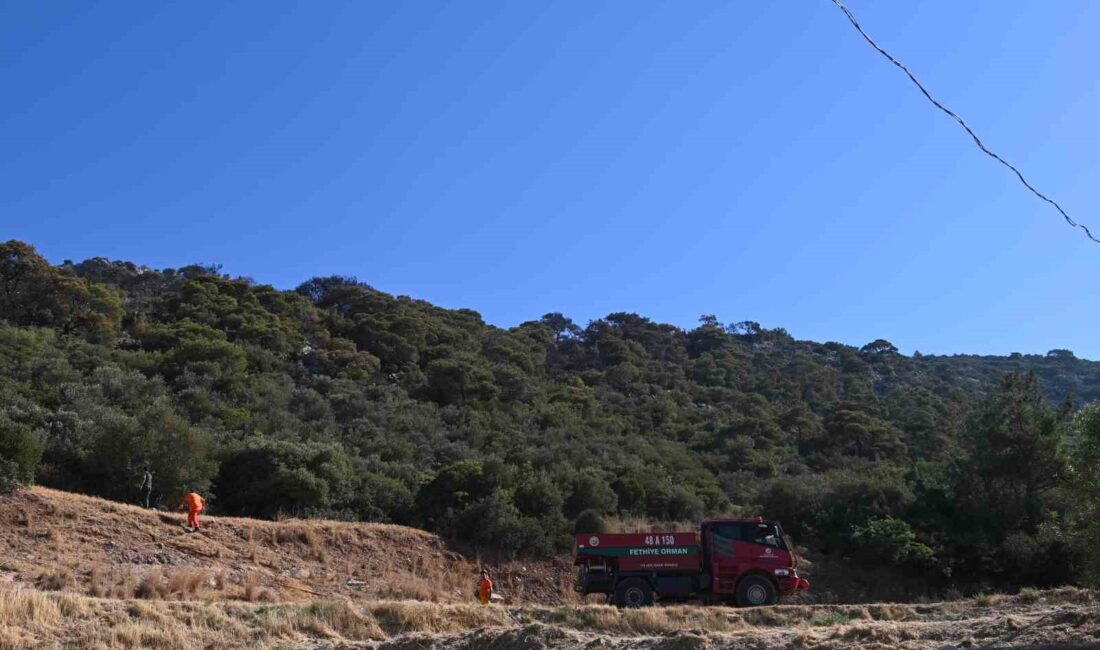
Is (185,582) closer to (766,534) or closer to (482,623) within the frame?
(482,623)

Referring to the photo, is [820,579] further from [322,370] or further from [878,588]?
[322,370]

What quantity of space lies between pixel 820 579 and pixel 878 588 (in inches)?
73.7

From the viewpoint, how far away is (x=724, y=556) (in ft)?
74.1

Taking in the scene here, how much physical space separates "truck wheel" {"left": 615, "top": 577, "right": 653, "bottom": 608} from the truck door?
1.58 metres

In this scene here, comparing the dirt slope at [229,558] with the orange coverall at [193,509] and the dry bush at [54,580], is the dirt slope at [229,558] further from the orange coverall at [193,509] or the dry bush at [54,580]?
the orange coverall at [193,509]

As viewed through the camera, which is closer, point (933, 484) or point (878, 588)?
point (878, 588)

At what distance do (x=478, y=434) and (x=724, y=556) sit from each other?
2219 centimetres

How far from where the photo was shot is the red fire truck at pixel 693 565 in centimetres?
2247

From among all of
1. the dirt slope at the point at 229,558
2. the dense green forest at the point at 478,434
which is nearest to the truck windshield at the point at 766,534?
the dense green forest at the point at 478,434

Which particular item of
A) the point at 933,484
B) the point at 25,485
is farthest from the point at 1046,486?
the point at 25,485

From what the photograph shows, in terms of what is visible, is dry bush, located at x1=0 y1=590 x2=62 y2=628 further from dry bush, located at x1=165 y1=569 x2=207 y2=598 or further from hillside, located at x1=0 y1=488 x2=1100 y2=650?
dry bush, located at x1=165 y1=569 x2=207 y2=598

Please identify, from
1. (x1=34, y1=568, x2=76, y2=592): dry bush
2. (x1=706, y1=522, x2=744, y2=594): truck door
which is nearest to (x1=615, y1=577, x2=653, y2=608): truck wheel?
(x1=706, y1=522, x2=744, y2=594): truck door

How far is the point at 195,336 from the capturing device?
48.8 metres

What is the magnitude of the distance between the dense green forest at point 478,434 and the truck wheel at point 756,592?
613 cm
